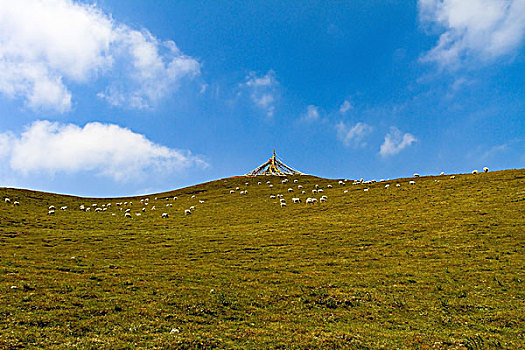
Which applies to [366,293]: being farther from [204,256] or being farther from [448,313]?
[204,256]

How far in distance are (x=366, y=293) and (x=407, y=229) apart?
20.0 meters

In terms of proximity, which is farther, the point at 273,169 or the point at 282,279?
the point at 273,169

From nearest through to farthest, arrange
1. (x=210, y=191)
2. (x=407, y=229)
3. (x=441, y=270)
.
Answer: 1. (x=441, y=270)
2. (x=407, y=229)
3. (x=210, y=191)

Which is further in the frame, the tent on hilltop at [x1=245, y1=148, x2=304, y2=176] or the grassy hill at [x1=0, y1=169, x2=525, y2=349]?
the tent on hilltop at [x1=245, y1=148, x2=304, y2=176]

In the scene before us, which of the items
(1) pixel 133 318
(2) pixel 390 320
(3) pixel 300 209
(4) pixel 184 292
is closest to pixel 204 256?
(4) pixel 184 292

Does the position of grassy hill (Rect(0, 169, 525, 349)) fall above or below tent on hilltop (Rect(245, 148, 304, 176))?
below

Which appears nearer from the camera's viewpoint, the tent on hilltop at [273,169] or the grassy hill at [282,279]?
the grassy hill at [282,279]

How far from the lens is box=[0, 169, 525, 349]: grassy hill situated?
14955 millimetres

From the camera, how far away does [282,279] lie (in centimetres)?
2500

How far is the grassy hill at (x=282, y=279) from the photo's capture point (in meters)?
15.0

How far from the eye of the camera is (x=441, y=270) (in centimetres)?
2594

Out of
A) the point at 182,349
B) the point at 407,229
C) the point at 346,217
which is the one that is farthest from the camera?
the point at 346,217

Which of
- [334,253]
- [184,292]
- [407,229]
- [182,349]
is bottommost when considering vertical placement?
[182,349]

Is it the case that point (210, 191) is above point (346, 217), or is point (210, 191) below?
above
